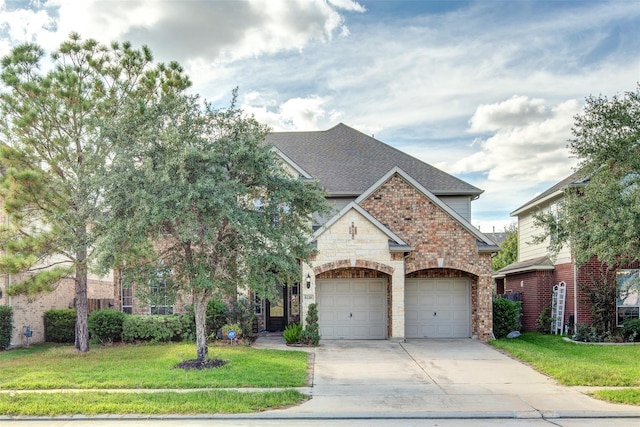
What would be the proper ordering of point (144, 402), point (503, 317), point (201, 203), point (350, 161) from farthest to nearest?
point (350, 161) < point (503, 317) < point (201, 203) < point (144, 402)

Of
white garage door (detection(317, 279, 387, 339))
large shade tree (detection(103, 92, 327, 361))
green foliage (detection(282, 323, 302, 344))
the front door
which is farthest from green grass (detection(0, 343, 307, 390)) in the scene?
the front door

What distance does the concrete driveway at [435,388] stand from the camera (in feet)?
34.0

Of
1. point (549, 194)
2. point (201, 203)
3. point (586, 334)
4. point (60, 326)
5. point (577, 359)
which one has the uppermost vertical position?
point (549, 194)

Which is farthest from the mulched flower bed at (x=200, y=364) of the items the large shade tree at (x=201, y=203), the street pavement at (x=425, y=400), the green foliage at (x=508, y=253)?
the green foliage at (x=508, y=253)

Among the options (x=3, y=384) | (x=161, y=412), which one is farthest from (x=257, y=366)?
(x=3, y=384)

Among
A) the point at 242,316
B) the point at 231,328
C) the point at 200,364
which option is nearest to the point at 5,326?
the point at 231,328

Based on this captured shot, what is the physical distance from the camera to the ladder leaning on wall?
22.7 metres

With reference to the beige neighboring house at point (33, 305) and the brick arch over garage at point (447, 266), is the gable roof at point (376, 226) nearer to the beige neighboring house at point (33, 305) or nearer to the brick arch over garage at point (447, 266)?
the brick arch over garage at point (447, 266)

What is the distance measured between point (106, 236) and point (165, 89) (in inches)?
270

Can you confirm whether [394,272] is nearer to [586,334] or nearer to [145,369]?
[586,334]

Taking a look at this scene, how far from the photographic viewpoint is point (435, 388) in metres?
12.4

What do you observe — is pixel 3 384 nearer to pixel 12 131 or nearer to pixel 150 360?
pixel 150 360

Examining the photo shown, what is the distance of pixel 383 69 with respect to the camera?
57.6ft

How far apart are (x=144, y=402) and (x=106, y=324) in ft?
31.3
